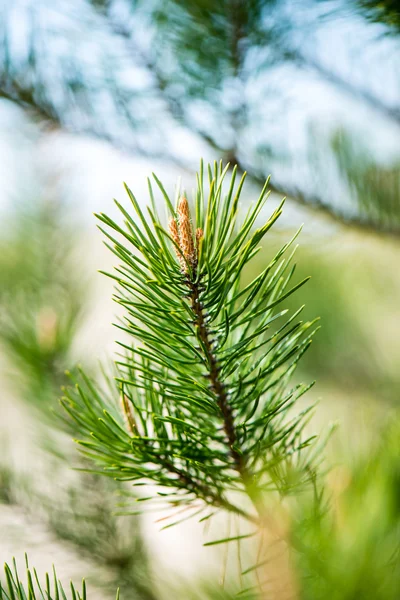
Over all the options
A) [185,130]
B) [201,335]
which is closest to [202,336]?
[201,335]

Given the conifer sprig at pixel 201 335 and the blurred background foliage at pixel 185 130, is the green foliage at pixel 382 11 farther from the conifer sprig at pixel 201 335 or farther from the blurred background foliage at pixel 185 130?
the conifer sprig at pixel 201 335

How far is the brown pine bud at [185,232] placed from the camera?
5.0 inches

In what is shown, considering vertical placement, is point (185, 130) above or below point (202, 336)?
above

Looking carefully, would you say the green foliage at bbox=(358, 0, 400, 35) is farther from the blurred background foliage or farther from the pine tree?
the pine tree

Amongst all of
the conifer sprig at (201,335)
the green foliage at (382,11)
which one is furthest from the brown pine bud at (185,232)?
the green foliage at (382,11)

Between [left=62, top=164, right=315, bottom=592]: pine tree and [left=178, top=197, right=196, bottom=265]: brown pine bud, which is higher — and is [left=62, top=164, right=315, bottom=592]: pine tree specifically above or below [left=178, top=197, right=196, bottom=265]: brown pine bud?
below

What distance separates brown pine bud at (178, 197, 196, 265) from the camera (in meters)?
0.13

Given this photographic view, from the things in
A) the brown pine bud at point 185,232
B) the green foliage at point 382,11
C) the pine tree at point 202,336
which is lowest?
the pine tree at point 202,336

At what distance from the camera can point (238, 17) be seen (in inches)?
10.0

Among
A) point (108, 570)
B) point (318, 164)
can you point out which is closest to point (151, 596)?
point (108, 570)

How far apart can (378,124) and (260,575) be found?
0.83ft

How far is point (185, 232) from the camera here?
0.43 feet

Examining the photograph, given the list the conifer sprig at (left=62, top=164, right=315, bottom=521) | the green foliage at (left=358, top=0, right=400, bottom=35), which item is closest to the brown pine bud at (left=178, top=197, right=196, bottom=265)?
the conifer sprig at (left=62, top=164, right=315, bottom=521)

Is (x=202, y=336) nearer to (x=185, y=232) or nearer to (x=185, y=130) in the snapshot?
(x=185, y=232)
